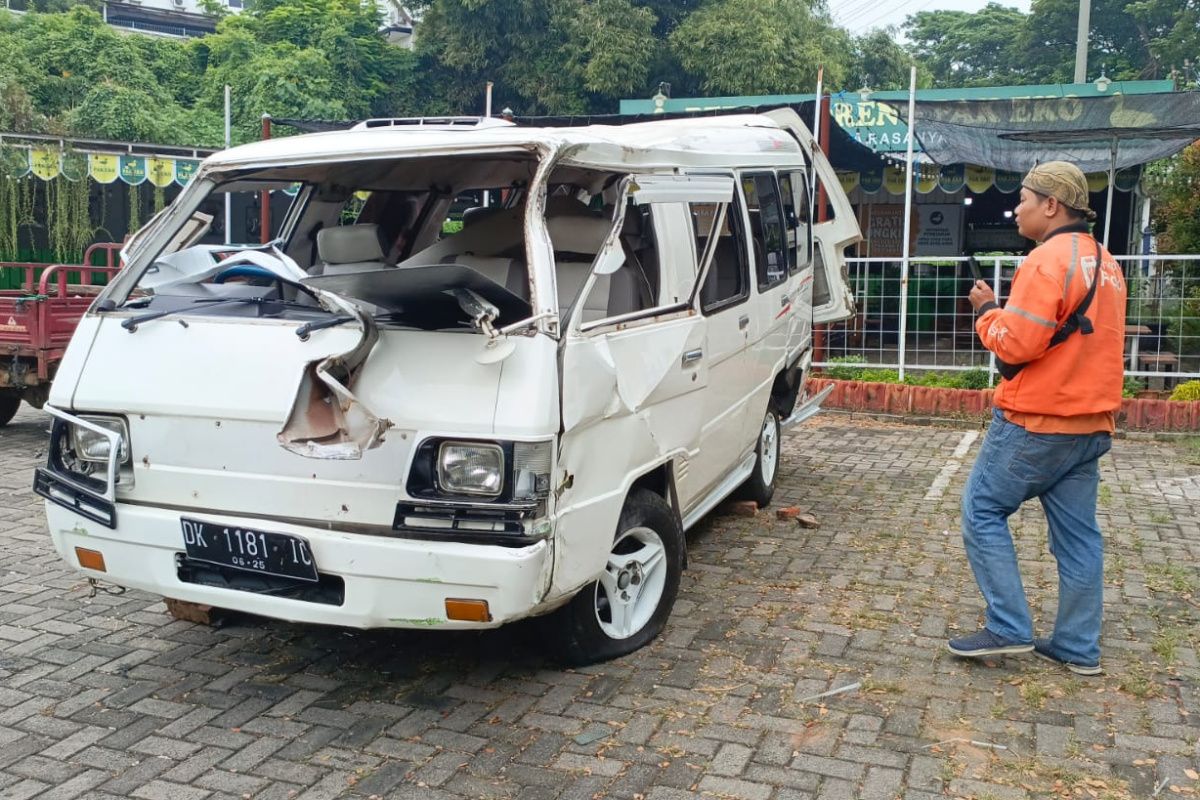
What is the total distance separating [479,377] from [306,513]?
2.45 ft

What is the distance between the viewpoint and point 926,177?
1513 centimetres

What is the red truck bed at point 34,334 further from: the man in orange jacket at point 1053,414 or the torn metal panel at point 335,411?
the man in orange jacket at point 1053,414

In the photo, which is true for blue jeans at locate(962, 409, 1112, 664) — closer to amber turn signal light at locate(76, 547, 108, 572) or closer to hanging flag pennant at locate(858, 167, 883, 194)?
amber turn signal light at locate(76, 547, 108, 572)

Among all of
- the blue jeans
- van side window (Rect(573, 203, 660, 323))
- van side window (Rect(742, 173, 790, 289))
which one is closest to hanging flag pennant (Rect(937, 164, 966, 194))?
van side window (Rect(742, 173, 790, 289))

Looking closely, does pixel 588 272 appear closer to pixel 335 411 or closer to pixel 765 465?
pixel 335 411

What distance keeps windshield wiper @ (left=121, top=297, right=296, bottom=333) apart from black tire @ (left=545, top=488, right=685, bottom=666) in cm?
157

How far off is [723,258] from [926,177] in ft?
34.8

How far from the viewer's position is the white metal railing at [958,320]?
415 inches

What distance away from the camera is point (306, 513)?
3707 millimetres

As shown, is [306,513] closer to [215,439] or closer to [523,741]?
[215,439]

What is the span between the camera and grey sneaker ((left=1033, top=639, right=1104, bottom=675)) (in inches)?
171

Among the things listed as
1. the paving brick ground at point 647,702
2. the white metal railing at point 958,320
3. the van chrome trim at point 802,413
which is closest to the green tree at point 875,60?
the white metal railing at point 958,320

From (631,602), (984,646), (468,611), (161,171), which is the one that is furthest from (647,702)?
(161,171)

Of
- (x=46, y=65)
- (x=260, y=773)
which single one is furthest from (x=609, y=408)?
(x=46, y=65)
